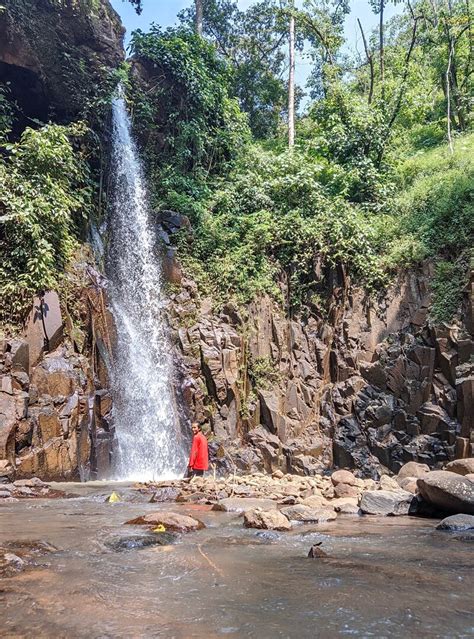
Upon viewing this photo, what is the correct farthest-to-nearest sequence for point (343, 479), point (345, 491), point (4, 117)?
1. point (4, 117)
2. point (343, 479)
3. point (345, 491)

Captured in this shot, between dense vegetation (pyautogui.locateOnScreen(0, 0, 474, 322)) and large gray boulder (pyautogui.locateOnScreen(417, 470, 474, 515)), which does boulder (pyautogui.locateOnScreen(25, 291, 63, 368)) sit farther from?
large gray boulder (pyautogui.locateOnScreen(417, 470, 474, 515))

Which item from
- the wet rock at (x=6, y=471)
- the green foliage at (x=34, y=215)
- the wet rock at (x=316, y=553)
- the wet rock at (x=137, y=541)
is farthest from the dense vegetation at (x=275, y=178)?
the wet rock at (x=316, y=553)

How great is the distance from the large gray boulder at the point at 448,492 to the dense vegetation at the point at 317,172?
7792 mm

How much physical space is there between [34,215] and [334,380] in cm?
1017

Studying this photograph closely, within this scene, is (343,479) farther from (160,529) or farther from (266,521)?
(160,529)

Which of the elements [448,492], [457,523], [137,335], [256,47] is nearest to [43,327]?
[137,335]

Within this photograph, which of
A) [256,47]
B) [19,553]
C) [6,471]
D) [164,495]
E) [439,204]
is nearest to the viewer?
[19,553]

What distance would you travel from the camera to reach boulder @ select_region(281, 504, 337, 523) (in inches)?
350

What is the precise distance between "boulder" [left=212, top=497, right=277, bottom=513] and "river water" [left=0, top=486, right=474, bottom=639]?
1.68m

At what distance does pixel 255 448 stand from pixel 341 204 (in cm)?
975

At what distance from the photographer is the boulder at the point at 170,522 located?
7.68 m

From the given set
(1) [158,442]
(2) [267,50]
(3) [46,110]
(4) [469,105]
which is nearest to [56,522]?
(1) [158,442]

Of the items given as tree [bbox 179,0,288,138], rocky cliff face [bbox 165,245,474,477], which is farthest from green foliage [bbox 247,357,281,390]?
tree [bbox 179,0,288,138]

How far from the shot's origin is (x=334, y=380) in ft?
56.7
